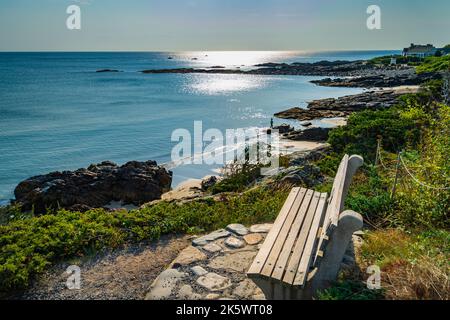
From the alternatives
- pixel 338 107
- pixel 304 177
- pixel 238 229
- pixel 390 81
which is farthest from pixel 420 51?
pixel 238 229

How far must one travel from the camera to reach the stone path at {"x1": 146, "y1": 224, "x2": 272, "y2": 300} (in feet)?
12.7

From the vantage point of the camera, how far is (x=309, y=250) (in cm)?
346

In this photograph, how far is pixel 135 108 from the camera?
3619cm

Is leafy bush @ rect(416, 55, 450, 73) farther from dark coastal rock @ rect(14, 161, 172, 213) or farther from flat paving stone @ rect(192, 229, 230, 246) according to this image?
flat paving stone @ rect(192, 229, 230, 246)

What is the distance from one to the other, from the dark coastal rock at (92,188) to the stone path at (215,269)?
770cm

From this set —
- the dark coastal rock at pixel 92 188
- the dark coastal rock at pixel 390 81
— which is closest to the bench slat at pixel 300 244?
the dark coastal rock at pixel 92 188

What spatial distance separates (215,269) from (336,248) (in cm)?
164

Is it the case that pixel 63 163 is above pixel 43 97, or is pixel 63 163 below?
below

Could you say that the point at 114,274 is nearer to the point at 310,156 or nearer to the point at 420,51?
the point at 310,156

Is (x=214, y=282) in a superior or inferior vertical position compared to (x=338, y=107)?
inferior

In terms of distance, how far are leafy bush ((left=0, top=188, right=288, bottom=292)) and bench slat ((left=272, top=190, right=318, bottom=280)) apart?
126 centimetres

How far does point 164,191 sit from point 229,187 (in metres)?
4.35

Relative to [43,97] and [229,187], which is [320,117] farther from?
[43,97]

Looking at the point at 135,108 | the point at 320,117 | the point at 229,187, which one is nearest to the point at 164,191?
the point at 229,187
